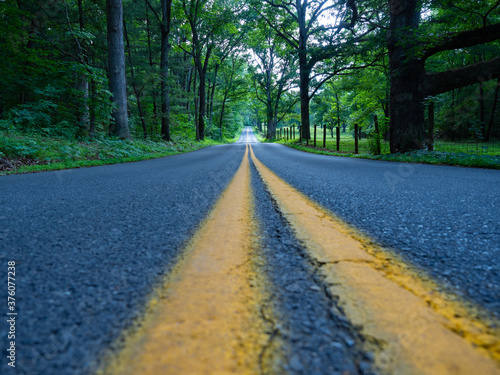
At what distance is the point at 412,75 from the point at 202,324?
9420mm

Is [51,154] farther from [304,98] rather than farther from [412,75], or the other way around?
[304,98]

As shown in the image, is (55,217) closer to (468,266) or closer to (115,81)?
(468,266)

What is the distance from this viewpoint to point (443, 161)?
5871 mm

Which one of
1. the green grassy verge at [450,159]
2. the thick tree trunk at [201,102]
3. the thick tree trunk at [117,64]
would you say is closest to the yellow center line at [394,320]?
the green grassy verge at [450,159]

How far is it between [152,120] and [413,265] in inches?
692

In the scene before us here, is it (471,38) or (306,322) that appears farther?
(471,38)

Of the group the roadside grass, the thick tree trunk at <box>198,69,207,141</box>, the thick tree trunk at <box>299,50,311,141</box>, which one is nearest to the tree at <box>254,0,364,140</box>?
the thick tree trunk at <box>299,50,311,141</box>

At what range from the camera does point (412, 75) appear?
7.68m

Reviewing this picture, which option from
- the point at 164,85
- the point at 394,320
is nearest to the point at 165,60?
the point at 164,85

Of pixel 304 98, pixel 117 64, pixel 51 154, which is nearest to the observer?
pixel 51 154

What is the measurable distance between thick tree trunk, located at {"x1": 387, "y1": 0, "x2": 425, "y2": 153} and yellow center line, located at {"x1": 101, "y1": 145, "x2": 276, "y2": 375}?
853 cm

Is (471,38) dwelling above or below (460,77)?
above

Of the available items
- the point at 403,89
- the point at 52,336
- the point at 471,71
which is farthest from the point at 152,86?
the point at 52,336

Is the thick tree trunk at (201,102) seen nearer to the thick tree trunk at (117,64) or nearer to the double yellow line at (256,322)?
the thick tree trunk at (117,64)
